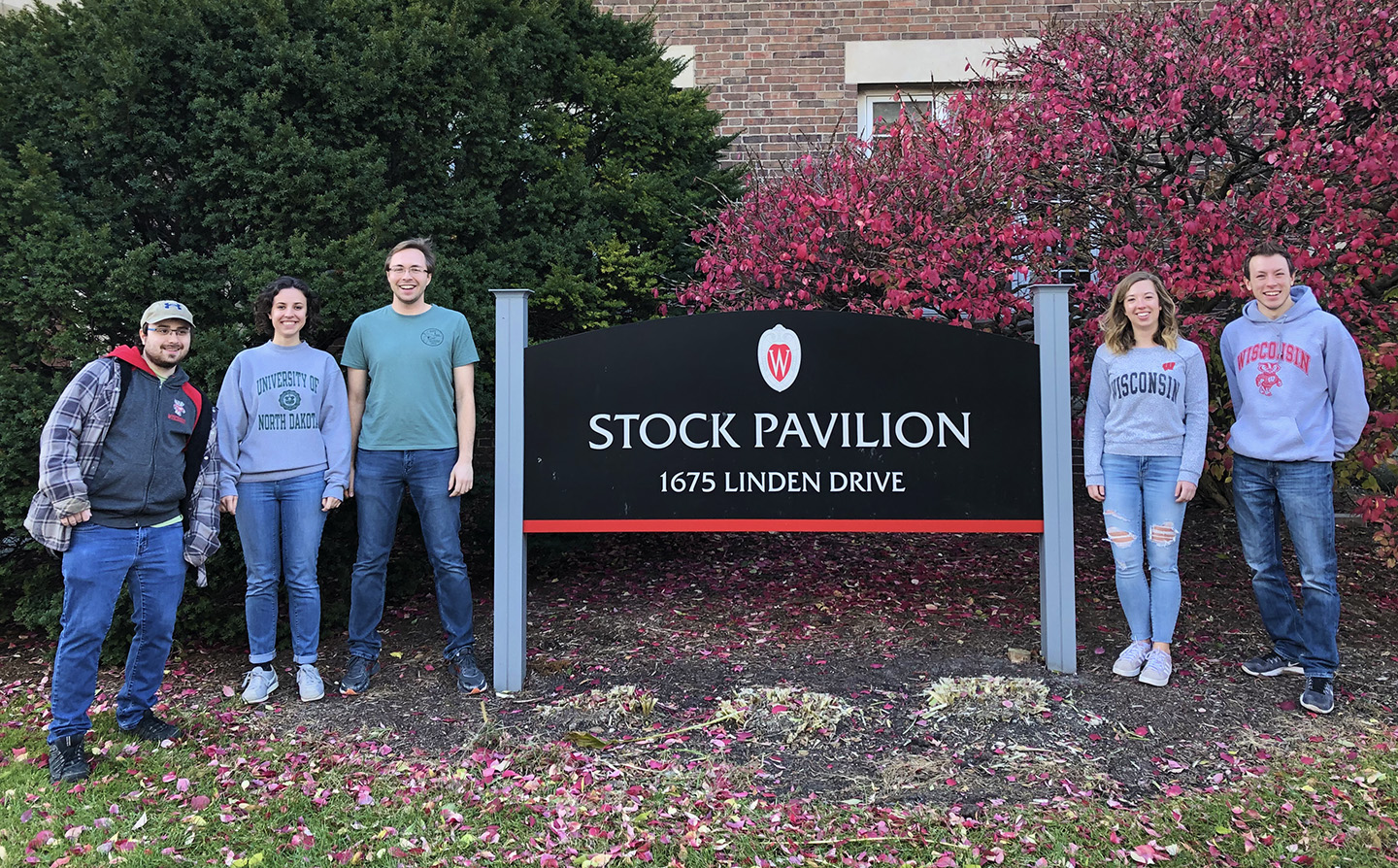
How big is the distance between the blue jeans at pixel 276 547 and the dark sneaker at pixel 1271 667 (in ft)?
12.8

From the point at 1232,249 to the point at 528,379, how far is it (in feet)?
10.7

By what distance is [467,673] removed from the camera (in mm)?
3648

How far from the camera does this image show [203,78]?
403cm

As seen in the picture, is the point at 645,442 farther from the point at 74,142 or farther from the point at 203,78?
the point at 74,142

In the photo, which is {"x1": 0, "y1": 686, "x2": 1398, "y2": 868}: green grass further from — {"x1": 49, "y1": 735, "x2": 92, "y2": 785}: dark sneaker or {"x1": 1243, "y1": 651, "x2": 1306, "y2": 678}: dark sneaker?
{"x1": 1243, "y1": 651, "x2": 1306, "y2": 678}: dark sneaker

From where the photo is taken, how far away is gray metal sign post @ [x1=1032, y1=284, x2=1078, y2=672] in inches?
144

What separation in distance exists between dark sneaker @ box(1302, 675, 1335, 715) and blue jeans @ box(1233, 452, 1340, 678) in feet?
0.11

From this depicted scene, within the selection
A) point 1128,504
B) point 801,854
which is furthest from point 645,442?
point 1128,504

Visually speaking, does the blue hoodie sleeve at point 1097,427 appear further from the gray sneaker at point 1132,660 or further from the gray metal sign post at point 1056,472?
the gray sneaker at point 1132,660

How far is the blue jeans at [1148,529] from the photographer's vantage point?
3.49m

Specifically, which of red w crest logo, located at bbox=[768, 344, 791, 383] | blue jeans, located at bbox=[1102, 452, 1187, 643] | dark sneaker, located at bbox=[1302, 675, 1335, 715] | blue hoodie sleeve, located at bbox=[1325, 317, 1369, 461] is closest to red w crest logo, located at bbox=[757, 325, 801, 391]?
red w crest logo, located at bbox=[768, 344, 791, 383]

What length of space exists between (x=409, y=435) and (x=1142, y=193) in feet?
12.2

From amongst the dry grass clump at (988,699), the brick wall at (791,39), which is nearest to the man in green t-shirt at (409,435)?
the dry grass clump at (988,699)

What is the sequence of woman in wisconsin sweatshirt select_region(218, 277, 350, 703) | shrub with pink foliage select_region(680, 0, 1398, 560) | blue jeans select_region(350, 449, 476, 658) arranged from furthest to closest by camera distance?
shrub with pink foliage select_region(680, 0, 1398, 560), blue jeans select_region(350, 449, 476, 658), woman in wisconsin sweatshirt select_region(218, 277, 350, 703)
